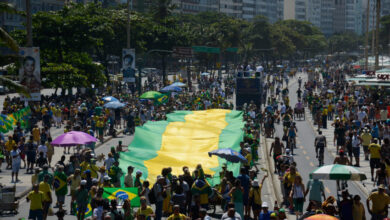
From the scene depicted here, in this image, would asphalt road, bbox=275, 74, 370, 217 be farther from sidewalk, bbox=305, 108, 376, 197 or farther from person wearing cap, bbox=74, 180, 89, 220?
person wearing cap, bbox=74, 180, 89, 220

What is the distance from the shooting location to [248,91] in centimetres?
5288

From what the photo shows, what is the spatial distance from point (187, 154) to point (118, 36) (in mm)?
53004

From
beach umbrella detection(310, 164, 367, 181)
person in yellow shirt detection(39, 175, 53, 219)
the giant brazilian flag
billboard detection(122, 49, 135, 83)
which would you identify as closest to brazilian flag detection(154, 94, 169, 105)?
billboard detection(122, 49, 135, 83)

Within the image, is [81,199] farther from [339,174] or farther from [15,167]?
[15,167]

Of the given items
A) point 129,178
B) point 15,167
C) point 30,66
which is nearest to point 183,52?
point 30,66

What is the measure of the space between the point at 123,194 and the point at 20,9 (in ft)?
293

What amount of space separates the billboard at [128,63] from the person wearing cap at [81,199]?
34887 millimetres

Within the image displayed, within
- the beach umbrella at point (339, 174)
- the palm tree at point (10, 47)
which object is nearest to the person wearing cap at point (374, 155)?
the beach umbrella at point (339, 174)

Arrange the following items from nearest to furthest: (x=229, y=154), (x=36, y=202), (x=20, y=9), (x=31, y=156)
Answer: (x=36, y=202) < (x=229, y=154) < (x=31, y=156) < (x=20, y=9)

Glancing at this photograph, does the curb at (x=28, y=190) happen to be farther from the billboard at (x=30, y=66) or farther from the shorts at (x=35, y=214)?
the billboard at (x=30, y=66)

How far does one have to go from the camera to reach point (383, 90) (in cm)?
5875

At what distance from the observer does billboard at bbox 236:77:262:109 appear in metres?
52.6

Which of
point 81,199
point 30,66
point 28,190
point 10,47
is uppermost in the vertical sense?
point 10,47

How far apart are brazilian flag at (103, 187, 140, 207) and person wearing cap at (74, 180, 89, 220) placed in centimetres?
72
